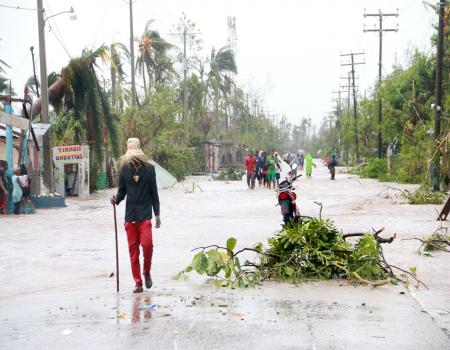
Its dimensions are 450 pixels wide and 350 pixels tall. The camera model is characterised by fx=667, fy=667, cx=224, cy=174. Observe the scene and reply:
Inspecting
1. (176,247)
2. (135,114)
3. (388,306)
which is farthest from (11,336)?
(135,114)

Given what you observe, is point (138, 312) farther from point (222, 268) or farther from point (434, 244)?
point (434, 244)

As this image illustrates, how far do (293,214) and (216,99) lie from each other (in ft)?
189

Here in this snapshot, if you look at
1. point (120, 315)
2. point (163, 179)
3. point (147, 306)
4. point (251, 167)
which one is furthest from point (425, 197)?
point (120, 315)

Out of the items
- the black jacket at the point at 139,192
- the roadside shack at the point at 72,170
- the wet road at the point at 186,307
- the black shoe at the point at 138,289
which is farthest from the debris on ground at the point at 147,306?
the roadside shack at the point at 72,170

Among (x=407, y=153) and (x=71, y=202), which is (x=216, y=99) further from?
(x=71, y=202)

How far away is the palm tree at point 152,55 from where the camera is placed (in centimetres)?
5319

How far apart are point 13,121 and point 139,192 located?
12.8 metres

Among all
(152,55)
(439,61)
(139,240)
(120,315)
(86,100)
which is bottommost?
(120,315)

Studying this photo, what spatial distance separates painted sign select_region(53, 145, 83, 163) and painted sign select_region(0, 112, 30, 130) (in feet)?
20.7

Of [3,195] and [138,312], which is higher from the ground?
[3,195]

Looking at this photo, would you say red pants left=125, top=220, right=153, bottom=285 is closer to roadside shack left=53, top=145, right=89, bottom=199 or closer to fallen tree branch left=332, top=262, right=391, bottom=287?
fallen tree branch left=332, top=262, right=391, bottom=287

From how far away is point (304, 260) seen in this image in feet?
27.8

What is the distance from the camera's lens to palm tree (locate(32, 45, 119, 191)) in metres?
27.2

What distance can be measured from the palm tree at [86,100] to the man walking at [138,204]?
65.6 feet
